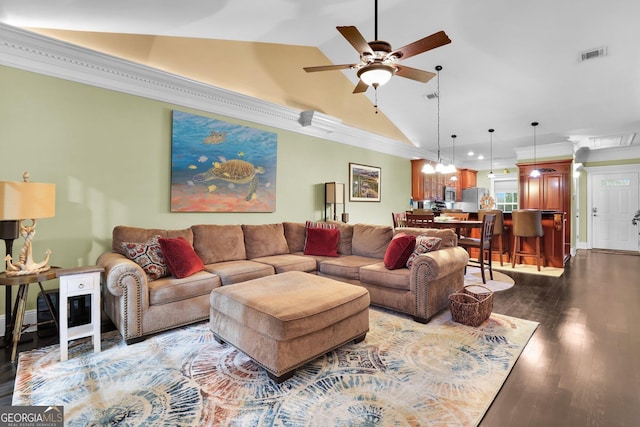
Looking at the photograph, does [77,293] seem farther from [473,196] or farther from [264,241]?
[473,196]

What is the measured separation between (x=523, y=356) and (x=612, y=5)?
386cm

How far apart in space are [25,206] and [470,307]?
375cm

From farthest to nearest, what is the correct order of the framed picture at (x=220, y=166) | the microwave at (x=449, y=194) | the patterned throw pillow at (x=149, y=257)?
the microwave at (x=449, y=194) → the framed picture at (x=220, y=166) → the patterned throw pillow at (x=149, y=257)

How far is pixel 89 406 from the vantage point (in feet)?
5.77

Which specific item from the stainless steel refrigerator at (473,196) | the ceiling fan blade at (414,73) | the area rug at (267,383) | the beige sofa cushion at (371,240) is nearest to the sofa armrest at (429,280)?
the area rug at (267,383)

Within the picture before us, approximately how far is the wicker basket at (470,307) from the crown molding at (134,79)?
134 inches

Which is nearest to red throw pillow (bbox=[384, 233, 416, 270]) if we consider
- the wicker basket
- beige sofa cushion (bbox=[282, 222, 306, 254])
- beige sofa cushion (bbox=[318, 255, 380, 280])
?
beige sofa cushion (bbox=[318, 255, 380, 280])

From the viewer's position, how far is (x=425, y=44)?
7.77ft

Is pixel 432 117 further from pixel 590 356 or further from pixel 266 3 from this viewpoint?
pixel 590 356

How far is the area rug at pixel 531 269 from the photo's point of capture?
17.3ft

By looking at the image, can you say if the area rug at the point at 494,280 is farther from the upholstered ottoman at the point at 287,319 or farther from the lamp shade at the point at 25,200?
the lamp shade at the point at 25,200

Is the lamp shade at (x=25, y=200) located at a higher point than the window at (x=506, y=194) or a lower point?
lower

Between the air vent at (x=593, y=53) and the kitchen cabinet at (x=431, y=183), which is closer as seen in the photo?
the air vent at (x=593, y=53)

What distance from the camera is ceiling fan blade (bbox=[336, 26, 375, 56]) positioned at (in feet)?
7.39
